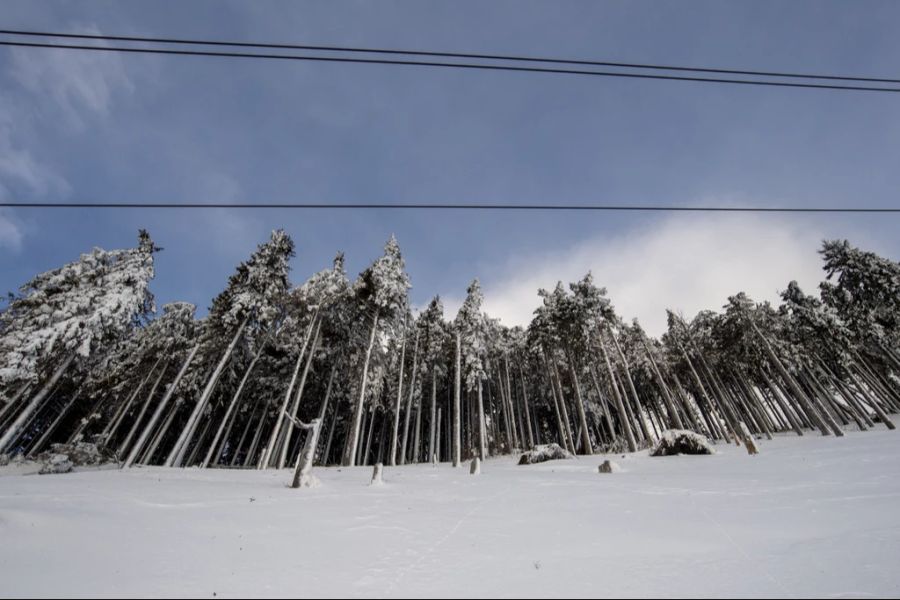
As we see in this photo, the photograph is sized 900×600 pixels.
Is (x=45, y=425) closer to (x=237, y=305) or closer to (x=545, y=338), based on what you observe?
(x=237, y=305)

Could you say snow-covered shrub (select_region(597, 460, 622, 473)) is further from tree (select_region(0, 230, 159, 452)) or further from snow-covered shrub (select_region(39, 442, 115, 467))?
tree (select_region(0, 230, 159, 452))

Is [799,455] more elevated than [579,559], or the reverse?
[799,455]

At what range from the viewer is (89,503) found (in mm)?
7176

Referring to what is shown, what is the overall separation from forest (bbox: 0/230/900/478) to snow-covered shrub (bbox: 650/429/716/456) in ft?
5.88

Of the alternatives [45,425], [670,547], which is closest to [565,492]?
[670,547]

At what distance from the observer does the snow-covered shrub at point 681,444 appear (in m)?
17.7

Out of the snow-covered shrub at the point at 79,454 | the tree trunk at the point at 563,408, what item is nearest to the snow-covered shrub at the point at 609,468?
the tree trunk at the point at 563,408

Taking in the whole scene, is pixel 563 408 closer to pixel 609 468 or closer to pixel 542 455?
pixel 542 455

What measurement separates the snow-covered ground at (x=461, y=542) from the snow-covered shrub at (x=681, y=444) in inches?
361

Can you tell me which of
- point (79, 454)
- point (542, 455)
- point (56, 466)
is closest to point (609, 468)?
point (542, 455)

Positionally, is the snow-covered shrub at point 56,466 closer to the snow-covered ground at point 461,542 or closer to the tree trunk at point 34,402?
the tree trunk at point 34,402

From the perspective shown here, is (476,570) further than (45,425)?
No

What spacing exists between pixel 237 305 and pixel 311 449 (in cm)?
1564

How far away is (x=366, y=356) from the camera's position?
23047mm
